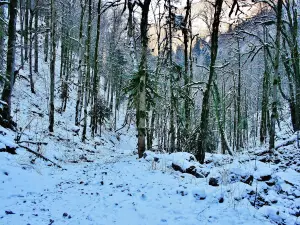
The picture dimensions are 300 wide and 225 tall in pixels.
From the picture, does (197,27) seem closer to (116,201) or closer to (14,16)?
(14,16)

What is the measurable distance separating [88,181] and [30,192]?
142 centimetres

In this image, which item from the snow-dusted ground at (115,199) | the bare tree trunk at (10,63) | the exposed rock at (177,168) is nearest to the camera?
the snow-dusted ground at (115,199)

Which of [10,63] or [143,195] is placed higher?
[10,63]

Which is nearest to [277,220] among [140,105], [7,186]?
[7,186]

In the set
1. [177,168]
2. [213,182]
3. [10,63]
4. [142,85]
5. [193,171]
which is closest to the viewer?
[213,182]

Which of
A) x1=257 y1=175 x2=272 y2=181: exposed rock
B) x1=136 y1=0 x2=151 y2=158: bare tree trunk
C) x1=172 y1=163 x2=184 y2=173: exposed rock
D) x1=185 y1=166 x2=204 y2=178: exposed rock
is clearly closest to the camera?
x1=257 y1=175 x2=272 y2=181: exposed rock

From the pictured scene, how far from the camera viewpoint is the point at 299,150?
11.4 m

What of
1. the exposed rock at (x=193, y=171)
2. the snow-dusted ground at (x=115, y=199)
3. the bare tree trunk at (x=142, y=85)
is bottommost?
the snow-dusted ground at (x=115, y=199)

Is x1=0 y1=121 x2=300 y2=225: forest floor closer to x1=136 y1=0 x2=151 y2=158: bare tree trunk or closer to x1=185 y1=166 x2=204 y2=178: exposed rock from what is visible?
x1=185 y1=166 x2=204 y2=178: exposed rock

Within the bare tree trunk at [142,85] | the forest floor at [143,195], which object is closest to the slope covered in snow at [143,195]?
the forest floor at [143,195]

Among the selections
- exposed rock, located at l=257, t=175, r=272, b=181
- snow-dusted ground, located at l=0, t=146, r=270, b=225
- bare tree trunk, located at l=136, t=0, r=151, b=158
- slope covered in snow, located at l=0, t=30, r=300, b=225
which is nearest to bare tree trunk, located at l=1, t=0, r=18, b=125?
slope covered in snow, located at l=0, t=30, r=300, b=225

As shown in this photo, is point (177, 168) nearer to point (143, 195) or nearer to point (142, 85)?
point (143, 195)

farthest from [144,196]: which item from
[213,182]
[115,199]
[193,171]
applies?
[193,171]

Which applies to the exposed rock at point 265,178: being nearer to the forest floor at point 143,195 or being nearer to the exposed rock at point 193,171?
the forest floor at point 143,195
